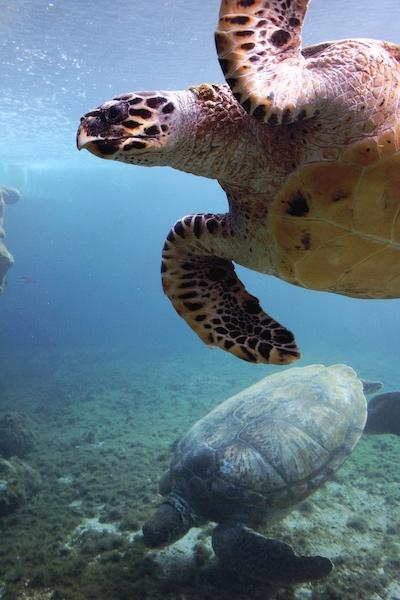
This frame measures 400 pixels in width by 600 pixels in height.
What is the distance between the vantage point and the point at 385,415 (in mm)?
8469

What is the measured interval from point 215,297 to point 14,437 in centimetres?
822

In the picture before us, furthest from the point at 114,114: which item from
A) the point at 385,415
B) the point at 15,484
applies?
the point at 385,415

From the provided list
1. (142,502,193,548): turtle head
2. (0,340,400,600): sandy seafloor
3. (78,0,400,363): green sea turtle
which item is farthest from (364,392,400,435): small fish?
(78,0,400,363): green sea turtle

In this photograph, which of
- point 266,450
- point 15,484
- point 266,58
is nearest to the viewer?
point 266,58

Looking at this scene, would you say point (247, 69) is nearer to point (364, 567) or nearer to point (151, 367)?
point (364, 567)

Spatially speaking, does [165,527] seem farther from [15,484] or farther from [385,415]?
[385,415]

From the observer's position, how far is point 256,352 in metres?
3.29

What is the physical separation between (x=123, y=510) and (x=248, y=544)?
8.47 ft

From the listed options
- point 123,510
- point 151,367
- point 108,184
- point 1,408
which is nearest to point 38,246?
point 108,184

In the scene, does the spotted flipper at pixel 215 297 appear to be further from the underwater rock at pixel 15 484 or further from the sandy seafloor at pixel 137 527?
the underwater rock at pixel 15 484

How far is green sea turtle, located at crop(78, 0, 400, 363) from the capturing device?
83.0 inches

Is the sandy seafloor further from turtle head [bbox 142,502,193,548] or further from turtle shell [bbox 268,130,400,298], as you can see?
turtle shell [bbox 268,130,400,298]

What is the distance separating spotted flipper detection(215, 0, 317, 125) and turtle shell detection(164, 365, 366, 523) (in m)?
4.32

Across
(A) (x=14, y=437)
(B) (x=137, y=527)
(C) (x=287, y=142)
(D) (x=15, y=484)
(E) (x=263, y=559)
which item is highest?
(C) (x=287, y=142)
